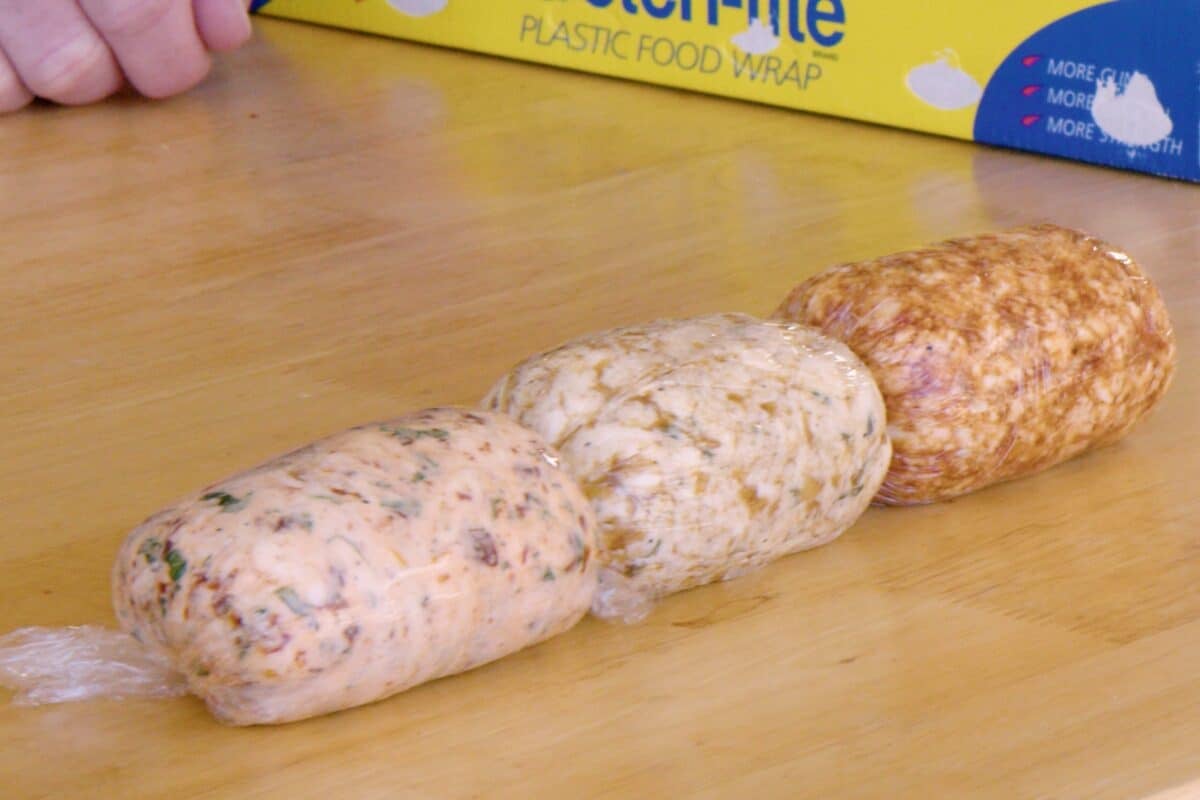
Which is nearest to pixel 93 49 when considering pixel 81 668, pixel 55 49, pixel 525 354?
pixel 55 49

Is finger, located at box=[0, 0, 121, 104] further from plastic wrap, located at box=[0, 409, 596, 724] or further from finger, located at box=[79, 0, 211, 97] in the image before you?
plastic wrap, located at box=[0, 409, 596, 724]

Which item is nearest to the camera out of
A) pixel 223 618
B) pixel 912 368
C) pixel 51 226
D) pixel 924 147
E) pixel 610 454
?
pixel 223 618

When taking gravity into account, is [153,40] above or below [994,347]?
below

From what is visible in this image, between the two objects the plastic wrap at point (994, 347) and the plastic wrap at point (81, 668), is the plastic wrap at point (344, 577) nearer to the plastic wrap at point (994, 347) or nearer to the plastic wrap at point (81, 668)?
the plastic wrap at point (81, 668)

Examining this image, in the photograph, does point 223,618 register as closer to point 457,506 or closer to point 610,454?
point 457,506

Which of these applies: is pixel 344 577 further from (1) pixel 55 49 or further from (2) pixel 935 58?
(1) pixel 55 49

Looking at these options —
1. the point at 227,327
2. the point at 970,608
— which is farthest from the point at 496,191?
the point at 970,608

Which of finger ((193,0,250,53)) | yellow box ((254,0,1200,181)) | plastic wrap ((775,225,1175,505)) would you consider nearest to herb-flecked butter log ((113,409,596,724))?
plastic wrap ((775,225,1175,505))
